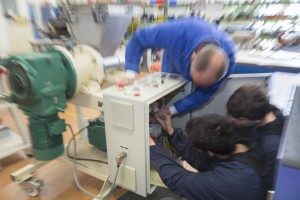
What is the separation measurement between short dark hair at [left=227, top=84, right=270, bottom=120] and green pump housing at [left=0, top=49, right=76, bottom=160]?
0.89 metres

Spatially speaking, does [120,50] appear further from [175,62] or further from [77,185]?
[77,185]

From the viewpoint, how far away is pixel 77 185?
1.78m

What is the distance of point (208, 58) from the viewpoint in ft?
3.90

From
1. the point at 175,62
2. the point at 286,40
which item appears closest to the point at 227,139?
the point at 175,62

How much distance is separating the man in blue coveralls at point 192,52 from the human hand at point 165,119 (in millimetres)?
42

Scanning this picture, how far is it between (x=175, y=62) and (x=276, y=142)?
704 mm

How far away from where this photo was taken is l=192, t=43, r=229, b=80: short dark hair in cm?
119

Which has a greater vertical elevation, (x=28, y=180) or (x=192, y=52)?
(x=192, y=52)

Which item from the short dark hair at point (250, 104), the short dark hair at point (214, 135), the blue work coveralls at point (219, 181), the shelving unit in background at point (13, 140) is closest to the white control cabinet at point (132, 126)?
the blue work coveralls at point (219, 181)

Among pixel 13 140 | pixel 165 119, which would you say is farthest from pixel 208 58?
pixel 13 140

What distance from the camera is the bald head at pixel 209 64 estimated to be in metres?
1.19

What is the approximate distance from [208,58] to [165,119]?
1.46 ft

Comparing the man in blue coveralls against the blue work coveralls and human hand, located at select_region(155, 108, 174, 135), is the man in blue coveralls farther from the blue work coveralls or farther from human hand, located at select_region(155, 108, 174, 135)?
the blue work coveralls

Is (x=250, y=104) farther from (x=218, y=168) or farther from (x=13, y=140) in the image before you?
(x=13, y=140)
